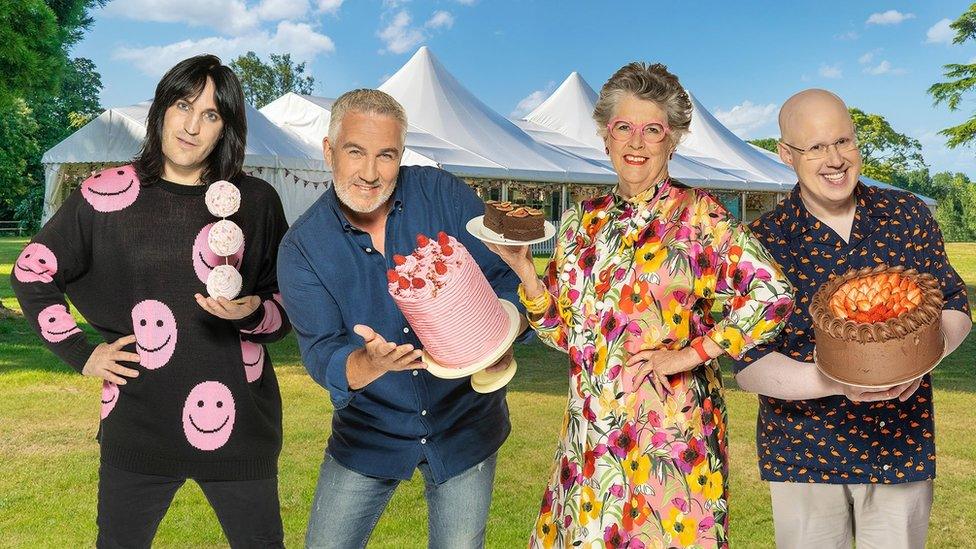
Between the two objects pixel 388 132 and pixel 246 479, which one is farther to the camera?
pixel 246 479

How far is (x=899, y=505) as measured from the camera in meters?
2.47

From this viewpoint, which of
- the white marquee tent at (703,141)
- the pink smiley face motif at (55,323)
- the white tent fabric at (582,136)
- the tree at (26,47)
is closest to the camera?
the pink smiley face motif at (55,323)

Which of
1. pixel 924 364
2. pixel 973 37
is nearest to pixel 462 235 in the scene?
pixel 924 364

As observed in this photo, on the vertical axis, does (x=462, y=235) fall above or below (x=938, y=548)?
above

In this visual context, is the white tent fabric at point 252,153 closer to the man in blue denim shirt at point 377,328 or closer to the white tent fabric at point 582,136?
the white tent fabric at point 582,136

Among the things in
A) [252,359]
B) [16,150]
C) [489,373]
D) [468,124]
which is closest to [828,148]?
[489,373]

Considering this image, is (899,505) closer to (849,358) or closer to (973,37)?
(849,358)

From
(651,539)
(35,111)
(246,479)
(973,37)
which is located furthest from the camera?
(35,111)

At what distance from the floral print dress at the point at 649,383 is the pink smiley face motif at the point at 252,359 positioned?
1022mm

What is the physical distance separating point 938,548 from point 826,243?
294 cm

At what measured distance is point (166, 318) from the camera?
2.82 m

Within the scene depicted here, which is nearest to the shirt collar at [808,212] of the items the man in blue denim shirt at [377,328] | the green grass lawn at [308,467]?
the man in blue denim shirt at [377,328]

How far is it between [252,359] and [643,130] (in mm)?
1470

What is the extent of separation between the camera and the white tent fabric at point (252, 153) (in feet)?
50.6
